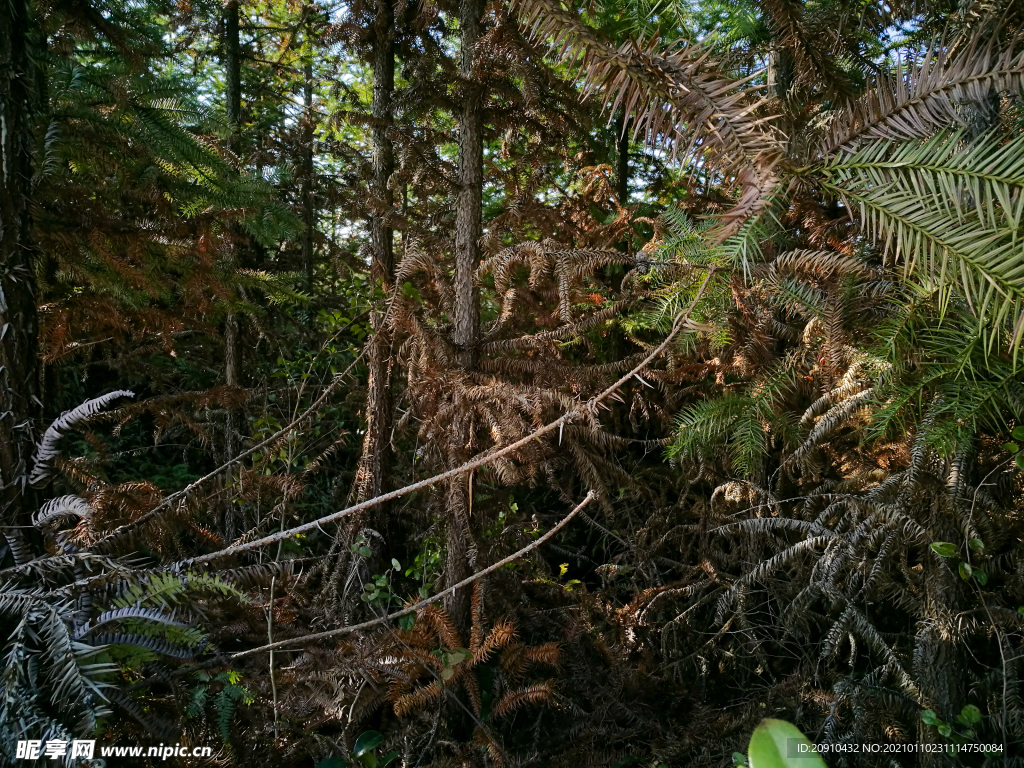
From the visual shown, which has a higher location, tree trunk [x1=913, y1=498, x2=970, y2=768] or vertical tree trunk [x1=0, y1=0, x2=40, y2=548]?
vertical tree trunk [x1=0, y1=0, x2=40, y2=548]

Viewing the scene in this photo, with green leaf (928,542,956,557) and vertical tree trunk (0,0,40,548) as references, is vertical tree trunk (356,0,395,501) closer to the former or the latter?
vertical tree trunk (0,0,40,548)

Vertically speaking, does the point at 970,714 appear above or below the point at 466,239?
below

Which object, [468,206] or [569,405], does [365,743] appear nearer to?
[569,405]

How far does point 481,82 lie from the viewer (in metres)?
3.10

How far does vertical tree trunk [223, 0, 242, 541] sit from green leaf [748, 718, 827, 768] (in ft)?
15.3

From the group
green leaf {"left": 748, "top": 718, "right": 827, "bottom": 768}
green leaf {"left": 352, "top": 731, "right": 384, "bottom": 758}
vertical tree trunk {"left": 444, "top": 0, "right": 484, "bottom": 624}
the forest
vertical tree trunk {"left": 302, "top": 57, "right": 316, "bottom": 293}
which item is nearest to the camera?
green leaf {"left": 748, "top": 718, "right": 827, "bottom": 768}

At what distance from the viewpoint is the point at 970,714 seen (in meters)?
2.03

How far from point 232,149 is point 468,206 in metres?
3.01

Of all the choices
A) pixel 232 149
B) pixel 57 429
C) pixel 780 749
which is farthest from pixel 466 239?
pixel 232 149

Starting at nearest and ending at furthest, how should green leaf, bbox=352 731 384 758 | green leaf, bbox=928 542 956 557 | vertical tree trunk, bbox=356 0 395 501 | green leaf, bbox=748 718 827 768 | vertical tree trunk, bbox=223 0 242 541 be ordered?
green leaf, bbox=748 718 827 768
green leaf, bbox=928 542 956 557
green leaf, bbox=352 731 384 758
vertical tree trunk, bbox=356 0 395 501
vertical tree trunk, bbox=223 0 242 541

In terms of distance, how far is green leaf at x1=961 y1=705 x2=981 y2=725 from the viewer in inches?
79.5

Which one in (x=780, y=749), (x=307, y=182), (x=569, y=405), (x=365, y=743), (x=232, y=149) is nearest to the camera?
(x=780, y=749)

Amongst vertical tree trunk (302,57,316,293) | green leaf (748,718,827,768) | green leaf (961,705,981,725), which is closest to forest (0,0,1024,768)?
green leaf (748,718,827,768)

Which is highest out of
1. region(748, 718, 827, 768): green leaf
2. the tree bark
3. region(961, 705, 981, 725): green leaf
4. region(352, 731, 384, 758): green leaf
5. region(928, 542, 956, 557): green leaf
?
the tree bark
